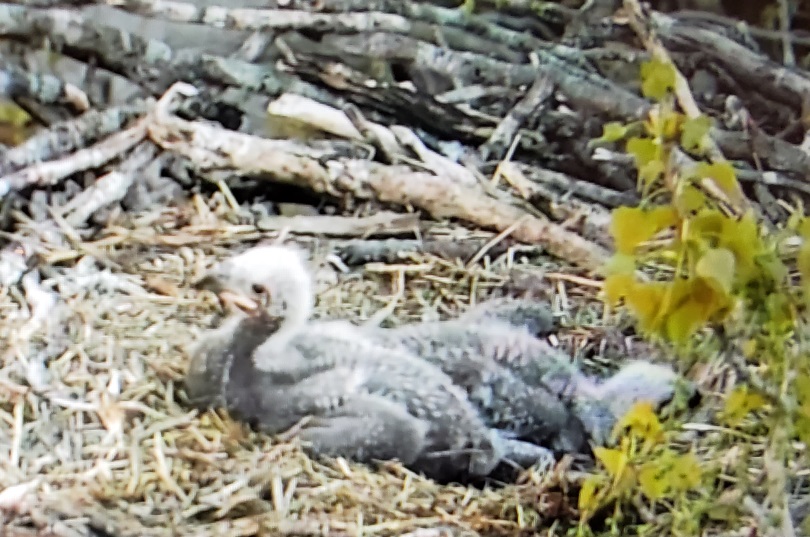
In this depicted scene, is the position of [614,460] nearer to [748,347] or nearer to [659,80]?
[748,347]

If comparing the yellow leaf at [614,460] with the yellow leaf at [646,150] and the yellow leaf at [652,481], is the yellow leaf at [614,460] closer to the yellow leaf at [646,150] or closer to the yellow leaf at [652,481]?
the yellow leaf at [652,481]

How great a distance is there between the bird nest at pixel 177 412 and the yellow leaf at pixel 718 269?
0.21 meters

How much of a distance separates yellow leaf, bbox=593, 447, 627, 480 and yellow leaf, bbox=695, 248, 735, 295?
187mm

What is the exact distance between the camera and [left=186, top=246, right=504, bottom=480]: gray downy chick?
81cm

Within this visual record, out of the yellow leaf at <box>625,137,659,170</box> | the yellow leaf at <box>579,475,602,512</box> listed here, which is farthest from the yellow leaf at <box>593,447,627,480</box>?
the yellow leaf at <box>625,137,659,170</box>

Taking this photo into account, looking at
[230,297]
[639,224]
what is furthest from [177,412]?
[639,224]

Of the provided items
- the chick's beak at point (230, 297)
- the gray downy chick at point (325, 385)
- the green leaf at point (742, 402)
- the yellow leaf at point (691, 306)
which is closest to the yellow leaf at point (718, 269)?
the yellow leaf at point (691, 306)

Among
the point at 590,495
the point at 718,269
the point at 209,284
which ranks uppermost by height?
the point at 718,269

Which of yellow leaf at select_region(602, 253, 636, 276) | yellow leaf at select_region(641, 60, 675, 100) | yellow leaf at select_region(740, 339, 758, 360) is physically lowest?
yellow leaf at select_region(740, 339, 758, 360)

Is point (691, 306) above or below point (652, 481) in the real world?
above

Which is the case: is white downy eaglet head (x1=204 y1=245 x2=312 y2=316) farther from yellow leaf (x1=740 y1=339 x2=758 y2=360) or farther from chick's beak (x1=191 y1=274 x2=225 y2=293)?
yellow leaf (x1=740 y1=339 x2=758 y2=360)

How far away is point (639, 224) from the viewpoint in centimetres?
69

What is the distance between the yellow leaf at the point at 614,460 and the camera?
778 mm

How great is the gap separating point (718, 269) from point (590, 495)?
0.23 metres
